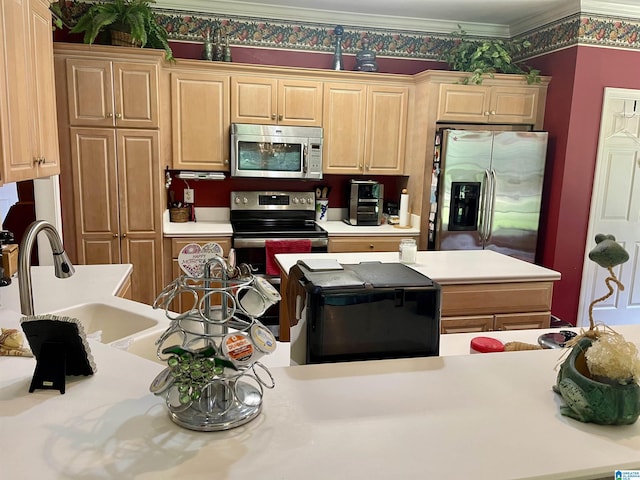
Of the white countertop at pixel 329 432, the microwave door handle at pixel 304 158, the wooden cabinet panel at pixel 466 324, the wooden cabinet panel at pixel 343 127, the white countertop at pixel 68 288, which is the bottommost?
the wooden cabinet panel at pixel 466 324

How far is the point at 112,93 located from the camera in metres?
3.54

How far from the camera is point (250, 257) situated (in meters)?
3.94

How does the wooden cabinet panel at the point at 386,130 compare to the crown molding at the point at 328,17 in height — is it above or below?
below

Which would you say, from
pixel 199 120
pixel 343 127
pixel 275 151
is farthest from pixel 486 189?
pixel 199 120

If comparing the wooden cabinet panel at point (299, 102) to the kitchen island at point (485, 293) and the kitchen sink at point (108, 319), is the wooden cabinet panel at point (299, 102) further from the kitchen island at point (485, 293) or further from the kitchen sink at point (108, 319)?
the kitchen sink at point (108, 319)

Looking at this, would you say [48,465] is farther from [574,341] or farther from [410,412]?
[574,341]

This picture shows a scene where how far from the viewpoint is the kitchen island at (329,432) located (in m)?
0.87


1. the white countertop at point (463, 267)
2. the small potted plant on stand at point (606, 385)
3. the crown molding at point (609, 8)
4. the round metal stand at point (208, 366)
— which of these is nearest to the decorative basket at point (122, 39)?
the white countertop at point (463, 267)

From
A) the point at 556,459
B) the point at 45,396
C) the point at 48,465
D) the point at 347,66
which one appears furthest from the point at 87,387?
the point at 347,66

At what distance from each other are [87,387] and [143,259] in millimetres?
2719

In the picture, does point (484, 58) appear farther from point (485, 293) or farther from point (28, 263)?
point (28, 263)

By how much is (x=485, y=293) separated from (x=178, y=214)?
2652mm

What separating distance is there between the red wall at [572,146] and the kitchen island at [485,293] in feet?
4.81

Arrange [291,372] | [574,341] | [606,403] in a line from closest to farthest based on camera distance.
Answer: [606,403]
[574,341]
[291,372]
